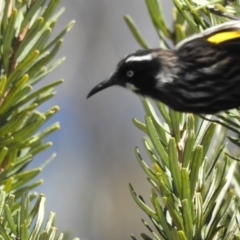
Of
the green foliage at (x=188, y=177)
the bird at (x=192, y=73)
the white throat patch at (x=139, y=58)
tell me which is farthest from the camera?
the white throat patch at (x=139, y=58)

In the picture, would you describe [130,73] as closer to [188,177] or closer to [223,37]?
[223,37]

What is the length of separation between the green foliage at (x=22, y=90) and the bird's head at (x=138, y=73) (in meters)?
0.22

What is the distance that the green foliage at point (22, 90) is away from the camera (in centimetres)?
83

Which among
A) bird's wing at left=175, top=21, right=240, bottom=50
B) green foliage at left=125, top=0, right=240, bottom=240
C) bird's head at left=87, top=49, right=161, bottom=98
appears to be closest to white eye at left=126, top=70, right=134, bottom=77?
bird's head at left=87, top=49, right=161, bottom=98

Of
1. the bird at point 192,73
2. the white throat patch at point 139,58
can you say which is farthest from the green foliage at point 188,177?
the white throat patch at point 139,58

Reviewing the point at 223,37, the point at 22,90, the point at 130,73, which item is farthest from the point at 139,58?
the point at 22,90

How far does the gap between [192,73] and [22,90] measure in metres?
0.38

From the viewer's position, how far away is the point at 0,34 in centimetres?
87

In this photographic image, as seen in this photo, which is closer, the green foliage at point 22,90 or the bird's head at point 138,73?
the green foliage at point 22,90

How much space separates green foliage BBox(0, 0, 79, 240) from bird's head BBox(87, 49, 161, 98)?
22 cm

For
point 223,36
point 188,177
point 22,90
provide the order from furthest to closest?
point 223,36 → point 22,90 → point 188,177

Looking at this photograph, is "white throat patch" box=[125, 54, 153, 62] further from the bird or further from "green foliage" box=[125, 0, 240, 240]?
"green foliage" box=[125, 0, 240, 240]

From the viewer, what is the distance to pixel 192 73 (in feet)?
3.57

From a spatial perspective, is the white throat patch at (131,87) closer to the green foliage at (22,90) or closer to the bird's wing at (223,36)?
the bird's wing at (223,36)
